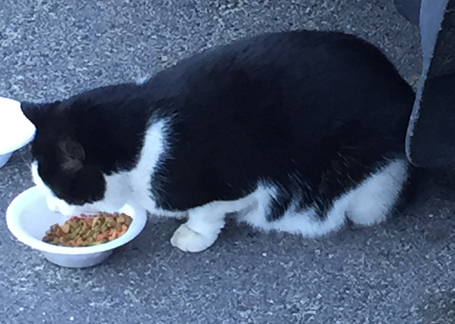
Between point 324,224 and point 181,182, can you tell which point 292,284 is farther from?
point 181,182

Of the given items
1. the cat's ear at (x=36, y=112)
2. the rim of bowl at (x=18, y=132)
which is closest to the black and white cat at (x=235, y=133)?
the cat's ear at (x=36, y=112)

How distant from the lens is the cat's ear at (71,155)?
1.31 m

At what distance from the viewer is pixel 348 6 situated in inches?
86.3

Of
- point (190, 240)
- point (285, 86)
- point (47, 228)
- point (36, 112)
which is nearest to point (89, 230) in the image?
point (47, 228)

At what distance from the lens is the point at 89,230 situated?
154 centimetres

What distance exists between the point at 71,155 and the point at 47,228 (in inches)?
11.0

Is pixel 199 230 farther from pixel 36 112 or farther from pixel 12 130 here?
pixel 12 130

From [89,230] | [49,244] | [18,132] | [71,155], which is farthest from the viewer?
[18,132]

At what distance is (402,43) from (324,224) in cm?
75

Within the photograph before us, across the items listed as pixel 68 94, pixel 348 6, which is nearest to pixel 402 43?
pixel 348 6

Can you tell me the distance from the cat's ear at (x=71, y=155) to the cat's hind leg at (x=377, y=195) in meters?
0.57

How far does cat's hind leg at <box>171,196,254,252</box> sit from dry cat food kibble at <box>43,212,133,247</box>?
0.12 m

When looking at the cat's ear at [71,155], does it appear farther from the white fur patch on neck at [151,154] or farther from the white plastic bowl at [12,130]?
the white plastic bowl at [12,130]

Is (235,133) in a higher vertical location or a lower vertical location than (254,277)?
higher
